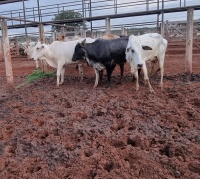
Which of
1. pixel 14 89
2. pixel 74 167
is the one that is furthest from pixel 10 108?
pixel 74 167

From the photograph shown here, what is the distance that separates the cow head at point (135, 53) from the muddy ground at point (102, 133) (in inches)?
25.3

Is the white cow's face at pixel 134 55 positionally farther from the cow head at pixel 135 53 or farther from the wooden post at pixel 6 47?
the wooden post at pixel 6 47

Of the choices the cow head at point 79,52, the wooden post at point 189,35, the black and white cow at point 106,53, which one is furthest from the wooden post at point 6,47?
the wooden post at point 189,35

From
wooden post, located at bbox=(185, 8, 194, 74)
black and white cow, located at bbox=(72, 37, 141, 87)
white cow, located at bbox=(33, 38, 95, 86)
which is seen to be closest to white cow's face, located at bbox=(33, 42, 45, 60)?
white cow, located at bbox=(33, 38, 95, 86)

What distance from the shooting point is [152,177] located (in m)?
2.99

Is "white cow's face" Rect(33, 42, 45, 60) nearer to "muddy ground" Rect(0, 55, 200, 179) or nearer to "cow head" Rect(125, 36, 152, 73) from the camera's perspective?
"muddy ground" Rect(0, 55, 200, 179)

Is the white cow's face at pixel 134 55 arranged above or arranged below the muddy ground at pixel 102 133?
above

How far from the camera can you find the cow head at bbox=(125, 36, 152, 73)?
6.28 m

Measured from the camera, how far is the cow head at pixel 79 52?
770 cm

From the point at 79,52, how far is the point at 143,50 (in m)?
2.04


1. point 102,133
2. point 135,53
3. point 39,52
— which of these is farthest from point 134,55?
point 39,52

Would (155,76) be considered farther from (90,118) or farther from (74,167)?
(74,167)

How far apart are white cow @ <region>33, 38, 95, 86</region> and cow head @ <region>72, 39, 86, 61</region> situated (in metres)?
0.19

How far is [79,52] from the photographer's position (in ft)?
25.5
